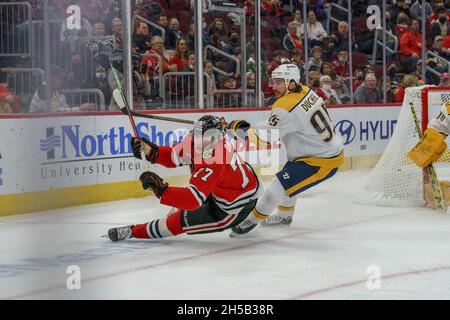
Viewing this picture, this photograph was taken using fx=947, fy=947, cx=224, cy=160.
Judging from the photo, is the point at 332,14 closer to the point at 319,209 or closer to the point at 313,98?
the point at 319,209

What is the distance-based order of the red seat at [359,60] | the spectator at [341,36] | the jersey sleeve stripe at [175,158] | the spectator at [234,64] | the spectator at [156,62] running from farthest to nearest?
1. the red seat at [359,60]
2. the spectator at [341,36]
3. the spectator at [234,64]
4. the spectator at [156,62]
5. the jersey sleeve stripe at [175,158]

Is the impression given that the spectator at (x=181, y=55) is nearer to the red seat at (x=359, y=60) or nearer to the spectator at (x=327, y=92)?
the spectator at (x=327, y=92)

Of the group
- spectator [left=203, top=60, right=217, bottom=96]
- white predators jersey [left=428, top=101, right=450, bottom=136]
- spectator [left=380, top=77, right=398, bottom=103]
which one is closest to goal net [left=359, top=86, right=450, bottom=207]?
white predators jersey [left=428, top=101, right=450, bottom=136]

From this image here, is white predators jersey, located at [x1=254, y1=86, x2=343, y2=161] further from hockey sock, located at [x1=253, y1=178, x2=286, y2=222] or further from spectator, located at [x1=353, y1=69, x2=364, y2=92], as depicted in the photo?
spectator, located at [x1=353, y1=69, x2=364, y2=92]

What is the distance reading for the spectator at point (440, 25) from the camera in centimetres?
1369

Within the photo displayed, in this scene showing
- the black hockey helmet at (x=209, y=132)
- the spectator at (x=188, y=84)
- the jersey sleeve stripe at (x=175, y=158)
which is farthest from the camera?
the spectator at (x=188, y=84)

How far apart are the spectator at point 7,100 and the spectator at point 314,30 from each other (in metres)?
5.09

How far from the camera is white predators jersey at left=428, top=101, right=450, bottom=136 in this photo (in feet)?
22.7

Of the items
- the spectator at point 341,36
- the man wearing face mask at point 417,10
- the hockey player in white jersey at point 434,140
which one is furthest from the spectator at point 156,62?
the man wearing face mask at point 417,10

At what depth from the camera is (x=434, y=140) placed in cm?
693

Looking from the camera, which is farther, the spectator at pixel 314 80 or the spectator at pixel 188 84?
the spectator at pixel 314 80

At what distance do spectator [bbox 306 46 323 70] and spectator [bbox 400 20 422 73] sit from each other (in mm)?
1800
